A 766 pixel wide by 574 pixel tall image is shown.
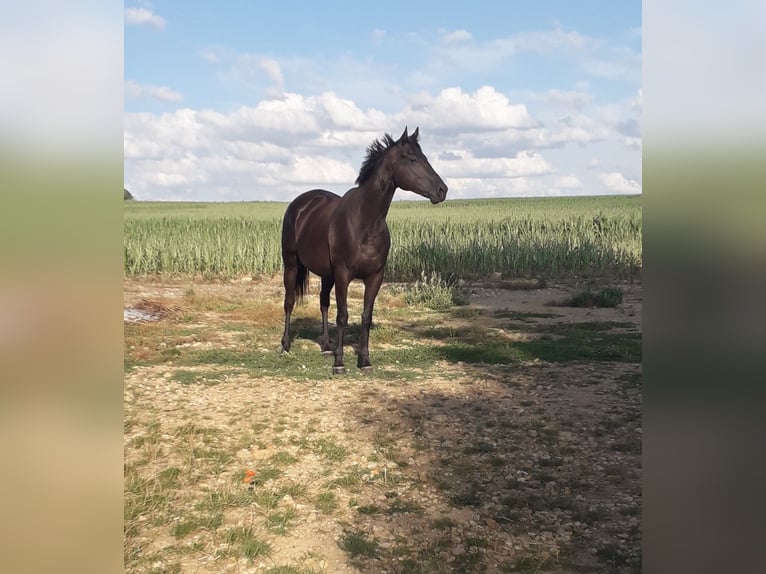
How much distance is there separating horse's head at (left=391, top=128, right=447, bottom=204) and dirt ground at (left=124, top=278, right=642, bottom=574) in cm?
200

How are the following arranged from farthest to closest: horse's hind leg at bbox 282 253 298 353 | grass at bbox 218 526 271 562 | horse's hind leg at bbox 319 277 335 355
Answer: horse's hind leg at bbox 282 253 298 353
horse's hind leg at bbox 319 277 335 355
grass at bbox 218 526 271 562

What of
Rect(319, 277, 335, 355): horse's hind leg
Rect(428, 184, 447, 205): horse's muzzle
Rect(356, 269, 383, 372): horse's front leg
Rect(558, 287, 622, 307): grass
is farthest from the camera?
Rect(558, 287, 622, 307): grass

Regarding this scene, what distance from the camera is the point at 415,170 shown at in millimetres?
6328

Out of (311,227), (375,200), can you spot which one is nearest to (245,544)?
(375,200)

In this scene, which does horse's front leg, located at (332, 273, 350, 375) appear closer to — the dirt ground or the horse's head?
the dirt ground

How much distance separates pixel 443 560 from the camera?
3041 mm

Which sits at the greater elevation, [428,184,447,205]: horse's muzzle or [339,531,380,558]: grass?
[428,184,447,205]: horse's muzzle

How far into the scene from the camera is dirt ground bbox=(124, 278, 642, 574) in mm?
3115

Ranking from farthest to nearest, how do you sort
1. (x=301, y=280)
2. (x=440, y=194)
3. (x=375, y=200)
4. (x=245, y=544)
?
(x=301, y=280)
(x=375, y=200)
(x=440, y=194)
(x=245, y=544)

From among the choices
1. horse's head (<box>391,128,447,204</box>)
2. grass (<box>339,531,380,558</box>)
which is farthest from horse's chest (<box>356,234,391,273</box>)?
grass (<box>339,531,380,558</box>)

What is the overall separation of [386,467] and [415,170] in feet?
10.8

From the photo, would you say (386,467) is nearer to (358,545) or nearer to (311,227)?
(358,545)
